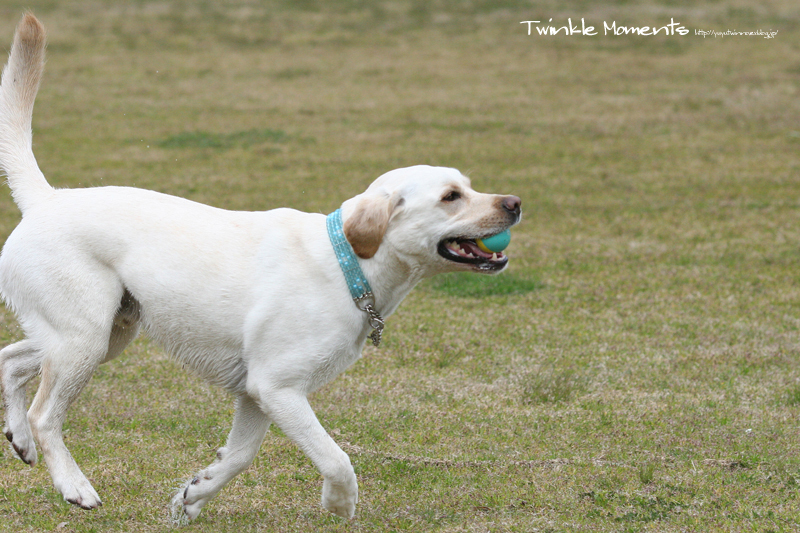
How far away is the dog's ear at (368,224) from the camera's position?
3.68 m

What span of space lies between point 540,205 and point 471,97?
7.09 meters

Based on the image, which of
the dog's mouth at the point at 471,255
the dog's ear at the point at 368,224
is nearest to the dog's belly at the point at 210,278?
the dog's ear at the point at 368,224

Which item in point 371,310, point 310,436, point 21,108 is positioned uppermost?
point 21,108

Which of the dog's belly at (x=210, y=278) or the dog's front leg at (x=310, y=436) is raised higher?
the dog's belly at (x=210, y=278)

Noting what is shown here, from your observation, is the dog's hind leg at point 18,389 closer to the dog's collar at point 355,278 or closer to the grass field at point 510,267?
Result: the grass field at point 510,267

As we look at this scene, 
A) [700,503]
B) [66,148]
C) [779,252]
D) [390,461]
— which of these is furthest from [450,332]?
[66,148]

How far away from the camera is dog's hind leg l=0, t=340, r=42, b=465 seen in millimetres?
4035

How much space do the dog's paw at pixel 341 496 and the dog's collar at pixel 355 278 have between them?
1.92ft

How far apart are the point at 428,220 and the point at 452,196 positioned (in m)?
0.15

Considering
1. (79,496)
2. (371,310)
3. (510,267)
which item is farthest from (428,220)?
(510,267)

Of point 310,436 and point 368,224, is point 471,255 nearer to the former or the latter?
point 368,224

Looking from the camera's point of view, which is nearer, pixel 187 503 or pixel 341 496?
pixel 341 496

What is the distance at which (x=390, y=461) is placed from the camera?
471 centimetres

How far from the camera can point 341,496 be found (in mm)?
3721
